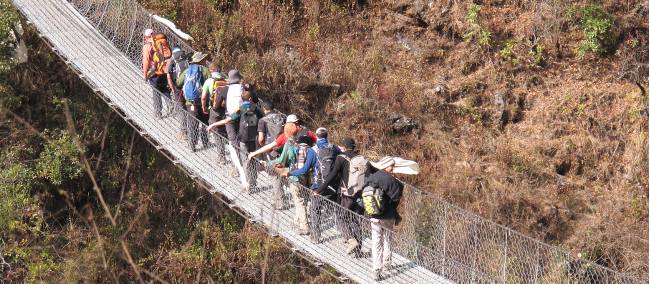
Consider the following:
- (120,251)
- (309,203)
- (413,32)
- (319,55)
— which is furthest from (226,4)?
(309,203)

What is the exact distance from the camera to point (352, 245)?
33.7 feet

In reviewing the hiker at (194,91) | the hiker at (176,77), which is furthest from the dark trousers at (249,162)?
the hiker at (176,77)

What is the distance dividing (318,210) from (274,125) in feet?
2.97

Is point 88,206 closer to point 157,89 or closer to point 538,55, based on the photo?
point 157,89

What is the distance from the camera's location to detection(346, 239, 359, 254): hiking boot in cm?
1026

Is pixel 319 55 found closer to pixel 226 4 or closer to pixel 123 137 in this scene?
pixel 226 4

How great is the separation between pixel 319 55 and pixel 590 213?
4198 mm

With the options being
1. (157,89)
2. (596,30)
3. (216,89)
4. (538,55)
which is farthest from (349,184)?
(596,30)

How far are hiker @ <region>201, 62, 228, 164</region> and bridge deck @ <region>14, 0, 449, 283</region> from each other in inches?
8.0

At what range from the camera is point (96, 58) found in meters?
12.7

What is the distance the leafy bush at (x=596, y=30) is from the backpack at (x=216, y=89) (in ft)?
19.0

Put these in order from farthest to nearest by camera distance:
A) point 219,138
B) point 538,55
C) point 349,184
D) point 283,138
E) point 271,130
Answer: point 538,55 < point 219,138 < point 271,130 < point 283,138 < point 349,184

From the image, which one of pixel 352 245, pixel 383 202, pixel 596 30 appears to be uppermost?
pixel 383 202

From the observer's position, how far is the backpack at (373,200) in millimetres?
9461
